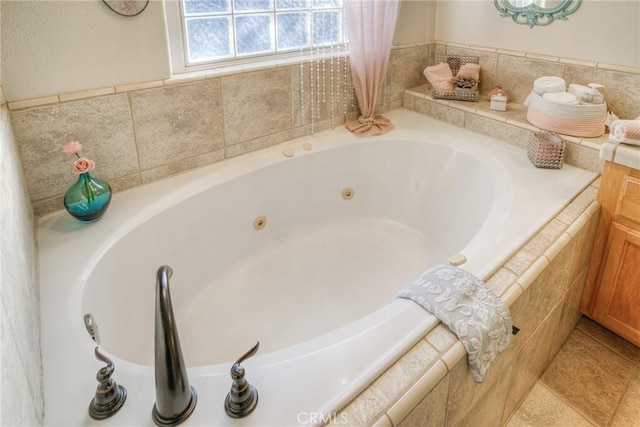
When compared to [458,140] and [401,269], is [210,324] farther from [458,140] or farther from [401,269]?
[458,140]

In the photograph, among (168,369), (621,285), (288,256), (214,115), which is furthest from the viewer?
(288,256)

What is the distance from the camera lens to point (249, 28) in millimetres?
2016

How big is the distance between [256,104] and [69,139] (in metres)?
0.79

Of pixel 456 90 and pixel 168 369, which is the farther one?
pixel 456 90

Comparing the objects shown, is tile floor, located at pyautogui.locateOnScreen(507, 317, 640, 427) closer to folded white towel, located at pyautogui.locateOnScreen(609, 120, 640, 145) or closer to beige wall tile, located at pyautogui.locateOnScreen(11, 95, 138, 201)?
folded white towel, located at pyautogui.locateOnScreen(609, 120, 640, 145)

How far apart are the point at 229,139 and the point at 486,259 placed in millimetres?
1218

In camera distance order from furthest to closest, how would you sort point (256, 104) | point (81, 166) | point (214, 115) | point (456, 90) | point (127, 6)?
point (456, 90) → point (256, 104) → point (214, 115) → point (127, 6) → point (81, 166)

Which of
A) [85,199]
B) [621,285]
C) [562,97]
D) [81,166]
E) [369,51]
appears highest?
[369,51]

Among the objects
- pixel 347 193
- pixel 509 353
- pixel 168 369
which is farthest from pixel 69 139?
pixel 509 353

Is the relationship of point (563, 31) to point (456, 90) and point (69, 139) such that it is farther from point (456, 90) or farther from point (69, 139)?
point (69, 139)

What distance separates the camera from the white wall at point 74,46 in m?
1.37

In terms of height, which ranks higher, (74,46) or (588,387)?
(74,46)

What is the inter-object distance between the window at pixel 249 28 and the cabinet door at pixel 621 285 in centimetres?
154

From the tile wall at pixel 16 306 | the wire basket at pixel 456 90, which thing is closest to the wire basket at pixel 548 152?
the wire basket at pixel 456 90
